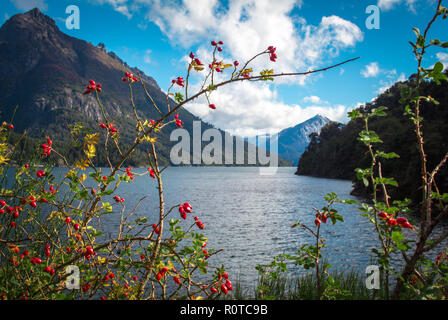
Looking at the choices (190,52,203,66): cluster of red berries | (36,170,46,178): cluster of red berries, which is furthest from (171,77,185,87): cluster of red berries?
(36,170,46,178): cluster of red berries

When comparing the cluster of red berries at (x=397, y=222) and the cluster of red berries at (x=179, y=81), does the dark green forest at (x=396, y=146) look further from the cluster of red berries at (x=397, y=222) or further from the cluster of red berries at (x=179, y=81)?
the cluster of red berries at (x=179, y=81)

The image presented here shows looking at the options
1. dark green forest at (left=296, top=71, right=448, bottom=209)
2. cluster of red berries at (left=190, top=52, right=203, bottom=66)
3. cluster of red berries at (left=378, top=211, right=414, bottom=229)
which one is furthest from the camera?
dark green forest at (left=296, top=71, right=448, bottom=209)

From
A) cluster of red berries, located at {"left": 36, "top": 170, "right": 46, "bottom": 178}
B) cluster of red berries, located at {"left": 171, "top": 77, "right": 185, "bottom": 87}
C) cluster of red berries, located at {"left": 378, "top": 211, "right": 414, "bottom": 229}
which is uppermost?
cluster of red berries, located at {"left": 171, "top": 77, "right": 185, "bottom": 87}

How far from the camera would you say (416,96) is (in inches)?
86.0

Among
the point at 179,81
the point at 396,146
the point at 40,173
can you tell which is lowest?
the point at 40,173

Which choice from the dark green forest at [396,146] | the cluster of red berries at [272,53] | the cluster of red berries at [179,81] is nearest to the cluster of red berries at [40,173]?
the cluster of red berries at [179,81]

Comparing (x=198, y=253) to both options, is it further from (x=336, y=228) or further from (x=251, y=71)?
(x=336, y=228)

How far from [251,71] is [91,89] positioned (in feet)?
A: 5.02

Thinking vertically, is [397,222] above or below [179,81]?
below

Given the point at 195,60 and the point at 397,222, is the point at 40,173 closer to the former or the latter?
the point at 195,60

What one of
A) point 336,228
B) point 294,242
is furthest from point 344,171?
point 294,242

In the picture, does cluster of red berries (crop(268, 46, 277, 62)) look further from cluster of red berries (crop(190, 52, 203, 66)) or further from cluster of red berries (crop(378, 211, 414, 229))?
cluster of red berries (crop(378, 211, 414, 229))

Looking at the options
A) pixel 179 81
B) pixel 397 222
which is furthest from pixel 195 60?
pixel 397 222
